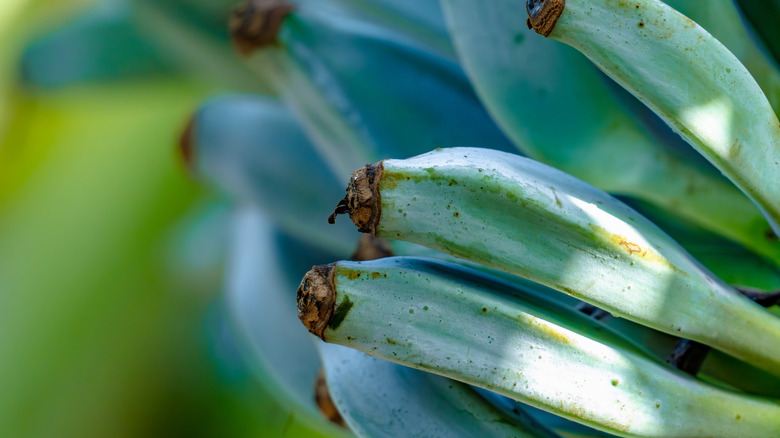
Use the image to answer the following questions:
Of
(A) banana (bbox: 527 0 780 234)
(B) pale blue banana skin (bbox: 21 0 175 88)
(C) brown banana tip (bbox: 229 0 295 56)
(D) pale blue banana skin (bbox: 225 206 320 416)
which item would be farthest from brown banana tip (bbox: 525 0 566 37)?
(B) pale blue banana skin (bbox: 21 0 175 88)

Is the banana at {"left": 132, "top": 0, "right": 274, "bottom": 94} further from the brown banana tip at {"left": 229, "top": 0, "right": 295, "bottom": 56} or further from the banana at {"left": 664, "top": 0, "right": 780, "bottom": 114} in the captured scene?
the banana at {"left": 664, "top": 0, "right": 780, "bottom": 114}

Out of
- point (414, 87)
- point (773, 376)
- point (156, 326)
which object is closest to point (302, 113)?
point (414, 87)

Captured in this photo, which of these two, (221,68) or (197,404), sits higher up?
(221,68)

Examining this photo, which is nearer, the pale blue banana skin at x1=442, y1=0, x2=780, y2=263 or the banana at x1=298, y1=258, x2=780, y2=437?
the banana at x1=298, y1=258, x2=780, y2=437

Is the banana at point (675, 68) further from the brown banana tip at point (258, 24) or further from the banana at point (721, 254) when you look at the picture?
the brown banana tip at point (258, 24)

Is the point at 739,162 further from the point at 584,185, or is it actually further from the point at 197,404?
the point at 197,404

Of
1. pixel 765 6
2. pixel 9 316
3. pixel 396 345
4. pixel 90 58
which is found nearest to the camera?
pixel 396 345

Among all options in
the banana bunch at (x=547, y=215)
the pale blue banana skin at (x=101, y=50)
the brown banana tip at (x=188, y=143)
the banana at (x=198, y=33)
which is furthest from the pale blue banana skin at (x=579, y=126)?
the pale blue banana skin at (x=101, y=50)
